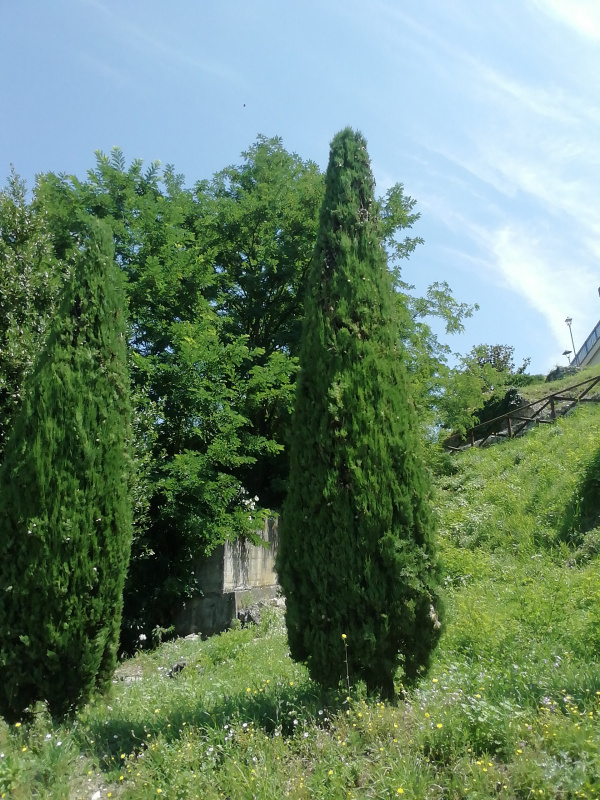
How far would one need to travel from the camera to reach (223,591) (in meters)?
10.2

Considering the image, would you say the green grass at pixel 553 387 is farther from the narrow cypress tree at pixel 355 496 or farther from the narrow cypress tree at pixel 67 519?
the narrow cypress tree at pixel 67 519

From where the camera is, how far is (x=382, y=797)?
3162 mm

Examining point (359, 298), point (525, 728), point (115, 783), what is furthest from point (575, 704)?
point (359, 298)

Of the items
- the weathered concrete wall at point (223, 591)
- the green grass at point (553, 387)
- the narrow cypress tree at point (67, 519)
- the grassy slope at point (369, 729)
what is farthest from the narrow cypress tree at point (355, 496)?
the green grass at point (553, 387)

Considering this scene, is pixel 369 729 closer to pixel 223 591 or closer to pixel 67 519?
pixel 67 519

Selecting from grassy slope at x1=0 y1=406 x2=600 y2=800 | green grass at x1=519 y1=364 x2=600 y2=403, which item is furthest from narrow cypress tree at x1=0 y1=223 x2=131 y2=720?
green grass at x1=519 y1=364 x2=600 y2=403

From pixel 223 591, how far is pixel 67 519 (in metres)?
5.64

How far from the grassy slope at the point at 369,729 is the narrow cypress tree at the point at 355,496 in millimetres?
279

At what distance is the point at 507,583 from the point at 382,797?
16.2ft

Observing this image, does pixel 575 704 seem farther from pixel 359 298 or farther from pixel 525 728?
pixel 359 298

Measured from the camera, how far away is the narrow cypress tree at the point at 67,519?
4.98 m

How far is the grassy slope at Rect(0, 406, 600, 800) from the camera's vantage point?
129 inches

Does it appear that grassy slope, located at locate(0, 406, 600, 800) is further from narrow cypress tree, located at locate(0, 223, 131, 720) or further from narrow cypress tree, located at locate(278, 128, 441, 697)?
narrow cypress tree, located at locate(0, 223, 131, 720)

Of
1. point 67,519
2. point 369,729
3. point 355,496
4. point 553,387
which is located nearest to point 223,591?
point 67,519
